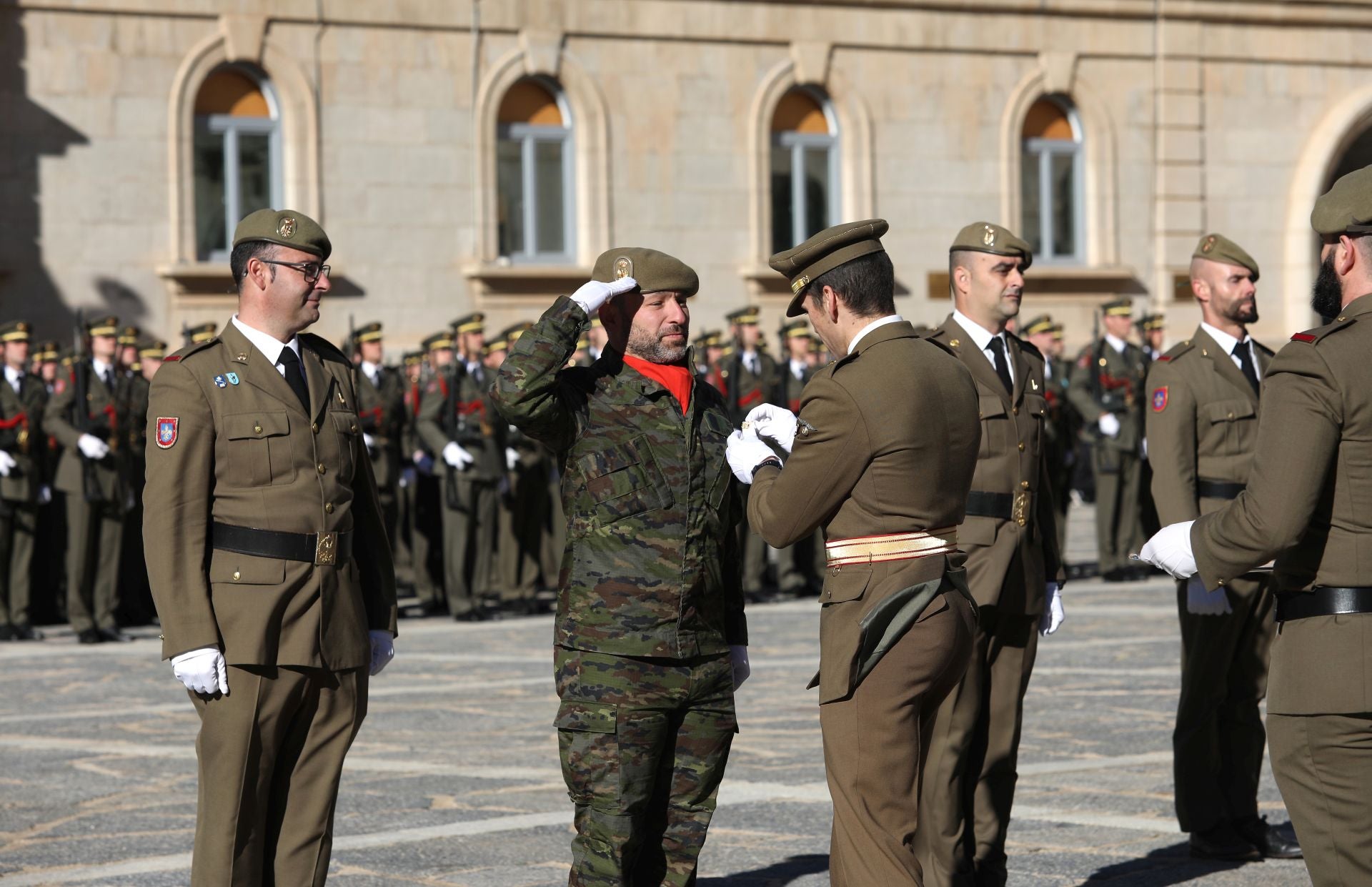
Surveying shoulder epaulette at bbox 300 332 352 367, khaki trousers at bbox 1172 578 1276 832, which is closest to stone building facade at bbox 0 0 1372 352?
khaki trousers at bbox 1172 578 1276 832

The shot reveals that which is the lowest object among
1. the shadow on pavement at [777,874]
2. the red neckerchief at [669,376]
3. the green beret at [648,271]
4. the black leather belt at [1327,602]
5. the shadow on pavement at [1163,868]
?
the shadow on pavement at [1163,868]

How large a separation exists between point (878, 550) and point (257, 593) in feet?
5.18

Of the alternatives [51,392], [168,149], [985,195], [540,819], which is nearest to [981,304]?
[540,819]

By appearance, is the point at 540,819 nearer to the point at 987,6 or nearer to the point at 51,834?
the point at 51,834

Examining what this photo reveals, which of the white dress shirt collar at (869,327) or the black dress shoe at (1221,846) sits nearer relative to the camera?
the white dress shirt collar at (869,327)

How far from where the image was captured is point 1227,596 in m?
7.29

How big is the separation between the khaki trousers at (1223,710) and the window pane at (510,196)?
15181 millimetres

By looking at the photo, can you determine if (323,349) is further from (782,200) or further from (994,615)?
(782,200)

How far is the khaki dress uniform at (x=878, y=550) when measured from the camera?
16.7ft

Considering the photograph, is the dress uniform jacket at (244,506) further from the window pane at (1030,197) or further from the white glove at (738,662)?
the window pane at (1030,197)

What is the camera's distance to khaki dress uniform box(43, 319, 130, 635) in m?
14.4

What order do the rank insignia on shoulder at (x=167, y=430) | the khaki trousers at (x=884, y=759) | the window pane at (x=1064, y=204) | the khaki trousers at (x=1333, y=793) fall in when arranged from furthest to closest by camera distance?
the window pane at (x=1064, y=204)
the rank insignia on shoulder at (x=167, y=430)
the khaki trousers at (x=884, y=759)
the khaki trousers at (x=1333, y=793)

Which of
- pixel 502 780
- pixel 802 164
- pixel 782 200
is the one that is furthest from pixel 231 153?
pixel 502 780

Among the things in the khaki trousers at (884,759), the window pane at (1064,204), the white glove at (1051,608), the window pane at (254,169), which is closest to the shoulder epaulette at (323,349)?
the khaki trousers at (884,759)
